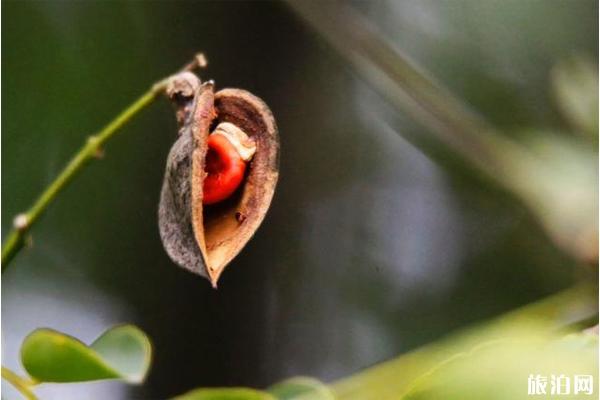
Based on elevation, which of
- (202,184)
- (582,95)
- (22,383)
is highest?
(582,95)

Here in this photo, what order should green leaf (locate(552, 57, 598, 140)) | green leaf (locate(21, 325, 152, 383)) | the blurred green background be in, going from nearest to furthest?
green leaf (locate(21, 325, 152, 383)) → green leaf (locate(552, 57, 598, 140)) → the blurred green background

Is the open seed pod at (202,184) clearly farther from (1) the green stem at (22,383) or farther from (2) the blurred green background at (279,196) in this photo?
(2) the blurred green background at (279,196)

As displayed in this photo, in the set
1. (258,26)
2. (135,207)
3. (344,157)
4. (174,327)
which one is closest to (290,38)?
A: (258,26)

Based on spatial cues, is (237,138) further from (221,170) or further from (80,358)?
(80,358)

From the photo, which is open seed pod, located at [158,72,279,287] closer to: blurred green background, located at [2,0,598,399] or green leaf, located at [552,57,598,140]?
green leaf, located at [552,57,598,140]

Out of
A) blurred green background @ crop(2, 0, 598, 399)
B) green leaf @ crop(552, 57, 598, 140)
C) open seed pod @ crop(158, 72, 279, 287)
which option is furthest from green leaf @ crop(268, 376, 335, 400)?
blurred green background @ crop(2, 0, 598, 399)

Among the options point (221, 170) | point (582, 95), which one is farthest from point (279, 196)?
point (221, 170)
